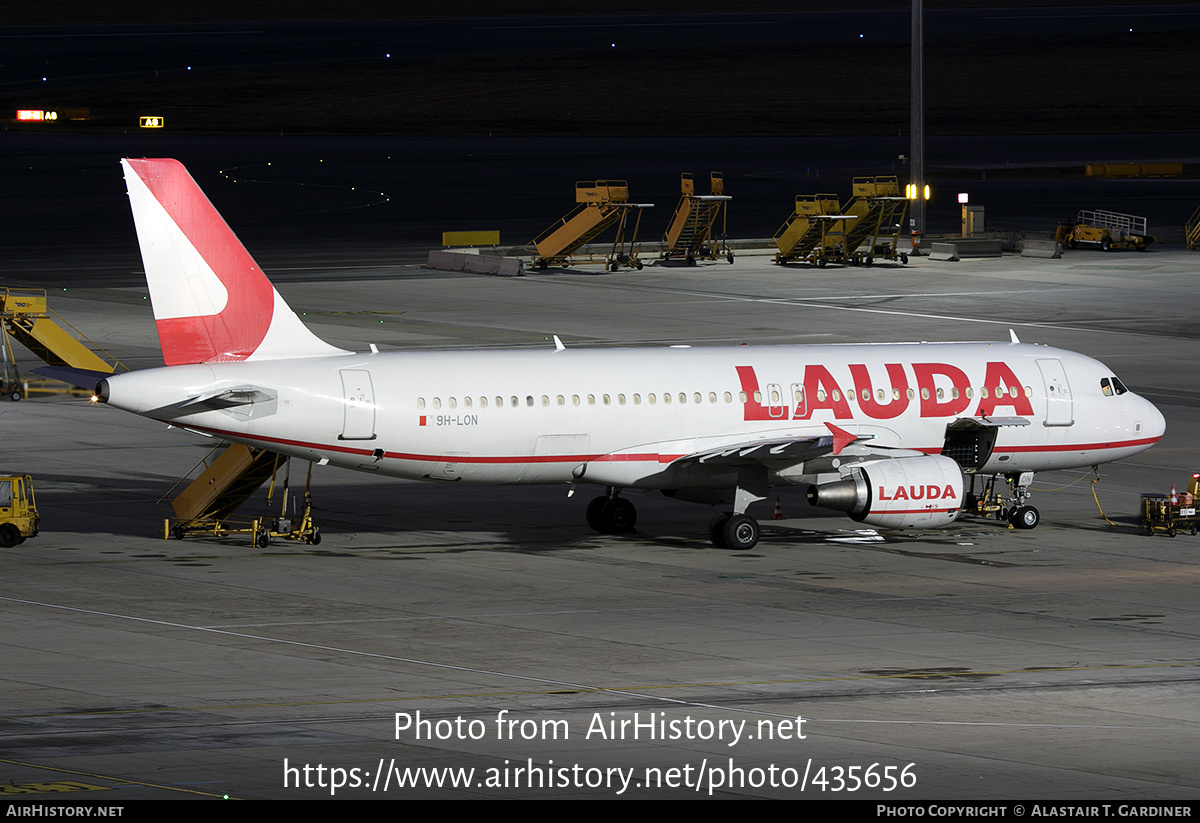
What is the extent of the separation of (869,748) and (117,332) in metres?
55.5

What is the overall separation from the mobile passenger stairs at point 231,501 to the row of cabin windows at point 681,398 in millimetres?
4244

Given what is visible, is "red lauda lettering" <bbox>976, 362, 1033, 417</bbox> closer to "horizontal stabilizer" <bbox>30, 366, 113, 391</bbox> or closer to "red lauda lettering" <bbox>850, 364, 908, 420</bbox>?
"red lauda lettering" <bbox>850, 364, 908, 420</bbox>

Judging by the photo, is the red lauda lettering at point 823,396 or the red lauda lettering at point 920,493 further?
the red lauda lettering at point 823,396

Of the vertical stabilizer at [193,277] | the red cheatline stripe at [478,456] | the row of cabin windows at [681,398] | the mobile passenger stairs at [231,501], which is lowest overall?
the mobile passenger stairs at [231,501]

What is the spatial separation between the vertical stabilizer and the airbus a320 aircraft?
4 cm

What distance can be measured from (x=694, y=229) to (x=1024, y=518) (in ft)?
204

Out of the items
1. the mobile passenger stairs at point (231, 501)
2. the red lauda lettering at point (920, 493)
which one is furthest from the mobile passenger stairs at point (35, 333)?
the red lauda lettering at point (920, 493)

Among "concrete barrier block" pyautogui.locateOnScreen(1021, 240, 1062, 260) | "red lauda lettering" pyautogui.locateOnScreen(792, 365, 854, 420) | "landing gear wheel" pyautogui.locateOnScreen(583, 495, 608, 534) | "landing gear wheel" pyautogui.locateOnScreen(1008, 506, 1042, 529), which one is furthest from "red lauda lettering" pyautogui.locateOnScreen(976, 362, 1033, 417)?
"concrete barrier block" pyautogui.locateOnScreen(1021, 240, 1062, 260)

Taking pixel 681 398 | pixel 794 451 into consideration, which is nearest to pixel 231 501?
pixel 681 398

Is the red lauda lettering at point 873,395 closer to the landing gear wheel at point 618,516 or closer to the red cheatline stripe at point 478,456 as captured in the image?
the red cheatline stripe at point 478,456

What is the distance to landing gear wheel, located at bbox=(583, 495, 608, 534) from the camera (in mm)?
40844

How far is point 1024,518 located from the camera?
136 feet

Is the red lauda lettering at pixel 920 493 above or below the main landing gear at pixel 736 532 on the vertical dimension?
above

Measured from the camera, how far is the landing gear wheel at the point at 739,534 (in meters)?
38.7
